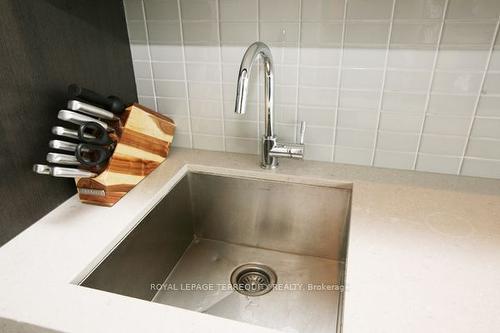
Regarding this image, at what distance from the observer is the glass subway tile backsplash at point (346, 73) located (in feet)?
2.58

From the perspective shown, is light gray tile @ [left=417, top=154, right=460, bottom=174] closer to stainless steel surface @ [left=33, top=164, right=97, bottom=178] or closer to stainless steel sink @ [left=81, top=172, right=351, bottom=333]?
stainless steel sink @ [left=81, top=172, right=351, bottom=333]

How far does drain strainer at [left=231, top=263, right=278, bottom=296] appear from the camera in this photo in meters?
0.86

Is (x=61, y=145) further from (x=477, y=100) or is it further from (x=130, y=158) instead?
(x=477, y=100)

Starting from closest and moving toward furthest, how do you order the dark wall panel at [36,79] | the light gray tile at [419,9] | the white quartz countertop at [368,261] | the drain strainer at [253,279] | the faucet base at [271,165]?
the white quartz countertop at [368,261], the dark wall panel at [36,79], the light gray tile at [419,9], the drain strainer at [253,279], the faucet base at [271,165]

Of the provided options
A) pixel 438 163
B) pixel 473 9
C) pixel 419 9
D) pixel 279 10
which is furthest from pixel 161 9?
pixel 438 163

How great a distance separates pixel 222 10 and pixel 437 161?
705 mm

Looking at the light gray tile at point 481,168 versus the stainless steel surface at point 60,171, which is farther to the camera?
the light gray tile at point 481,168

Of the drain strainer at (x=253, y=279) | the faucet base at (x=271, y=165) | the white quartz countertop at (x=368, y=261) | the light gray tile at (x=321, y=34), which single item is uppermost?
the light gray tile at (x=321, y=34)

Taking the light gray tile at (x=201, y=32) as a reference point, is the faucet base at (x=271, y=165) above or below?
below

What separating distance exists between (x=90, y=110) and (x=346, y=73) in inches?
24.7

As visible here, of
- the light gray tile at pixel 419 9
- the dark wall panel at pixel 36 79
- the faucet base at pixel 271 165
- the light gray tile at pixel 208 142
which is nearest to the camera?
the dark wall panel at pixel 36 79

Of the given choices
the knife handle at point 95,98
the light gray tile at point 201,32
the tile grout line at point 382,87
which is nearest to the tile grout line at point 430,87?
the tile grout line at point 382,87

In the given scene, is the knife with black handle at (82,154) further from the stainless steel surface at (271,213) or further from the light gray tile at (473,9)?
the light gray tile at (473,9)

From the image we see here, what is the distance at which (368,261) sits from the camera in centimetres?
62
